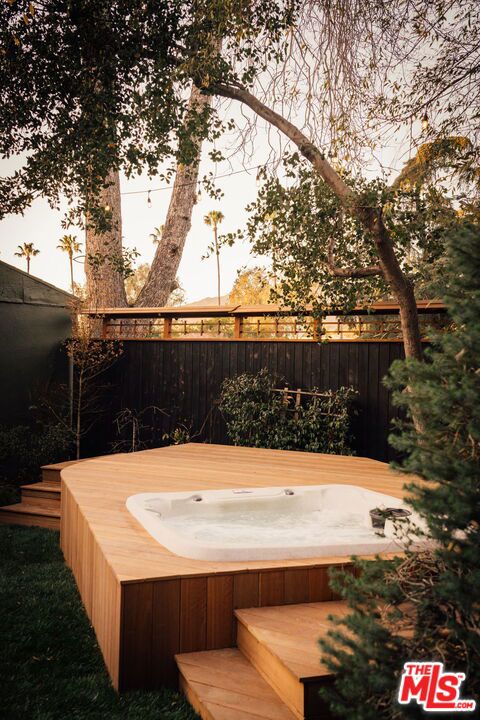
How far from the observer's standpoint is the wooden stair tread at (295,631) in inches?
72.2

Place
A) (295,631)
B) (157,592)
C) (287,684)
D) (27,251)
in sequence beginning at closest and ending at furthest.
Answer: (287,684), (295,631), (157,592), (27,251)

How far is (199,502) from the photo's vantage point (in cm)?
372

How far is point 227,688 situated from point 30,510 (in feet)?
11.3

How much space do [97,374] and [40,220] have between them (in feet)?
37.1

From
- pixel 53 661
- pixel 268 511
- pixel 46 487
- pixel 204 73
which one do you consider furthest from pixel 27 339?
pixel 53 661

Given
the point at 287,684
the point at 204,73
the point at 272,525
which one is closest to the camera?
the point at 287,684

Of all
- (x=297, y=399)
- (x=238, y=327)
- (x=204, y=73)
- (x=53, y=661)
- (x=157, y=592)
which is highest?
(x=204, y=73)

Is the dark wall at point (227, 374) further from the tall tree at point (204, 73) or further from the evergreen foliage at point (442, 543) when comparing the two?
the evergreen foliage at point (442, 543)

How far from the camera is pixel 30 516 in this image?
4941 millimetres

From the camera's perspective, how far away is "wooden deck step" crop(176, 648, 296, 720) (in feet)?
6.09

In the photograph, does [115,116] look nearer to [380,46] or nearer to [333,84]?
[333,84]

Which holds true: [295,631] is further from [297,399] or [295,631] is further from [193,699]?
[297,399]

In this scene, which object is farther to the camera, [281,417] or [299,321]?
[281,417]

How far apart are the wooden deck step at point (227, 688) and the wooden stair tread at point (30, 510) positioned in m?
2.98
